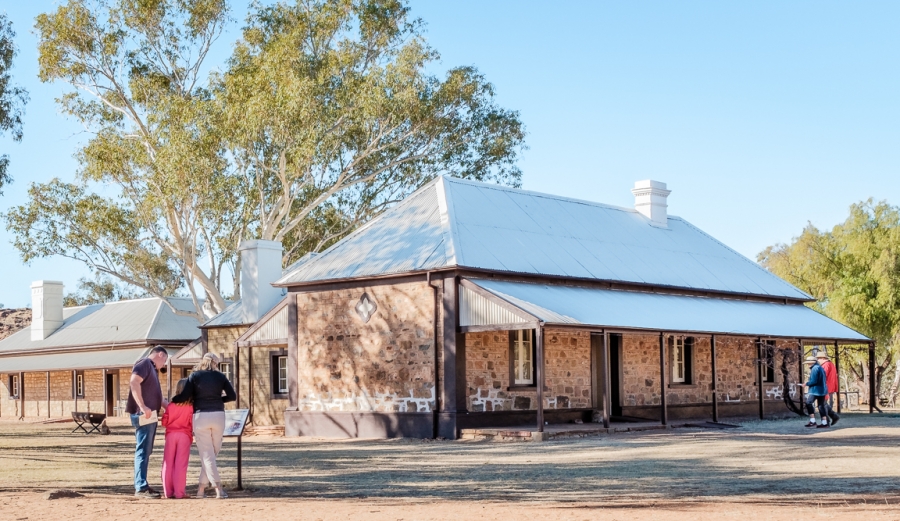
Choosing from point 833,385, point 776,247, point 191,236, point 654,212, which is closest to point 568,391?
point 833,385

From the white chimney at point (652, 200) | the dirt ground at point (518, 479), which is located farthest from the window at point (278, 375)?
the white chimney at point (652, 200)

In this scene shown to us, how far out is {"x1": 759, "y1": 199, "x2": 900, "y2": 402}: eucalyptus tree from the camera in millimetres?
39125

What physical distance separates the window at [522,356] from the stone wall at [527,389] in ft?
0.53

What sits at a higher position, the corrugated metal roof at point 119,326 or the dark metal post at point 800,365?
the corrugated metal roof at point 119,326

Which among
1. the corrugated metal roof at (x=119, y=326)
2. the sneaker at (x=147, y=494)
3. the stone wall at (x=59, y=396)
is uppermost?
the corrugated metal roof at (x=119, y=326)

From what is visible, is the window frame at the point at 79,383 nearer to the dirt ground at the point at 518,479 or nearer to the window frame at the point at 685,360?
the dirt ground at the point at 518,479

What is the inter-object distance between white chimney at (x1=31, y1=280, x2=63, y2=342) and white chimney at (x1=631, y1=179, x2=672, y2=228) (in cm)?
2470

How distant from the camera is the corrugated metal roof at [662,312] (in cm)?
1952

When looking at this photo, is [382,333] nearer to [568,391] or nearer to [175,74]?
[568,391]

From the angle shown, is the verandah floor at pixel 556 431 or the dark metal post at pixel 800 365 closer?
the verandah floor at pixel 556 431

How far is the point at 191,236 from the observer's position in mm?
31812

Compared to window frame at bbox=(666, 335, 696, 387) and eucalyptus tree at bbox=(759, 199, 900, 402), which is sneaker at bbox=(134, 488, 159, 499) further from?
eucalyptus tree at bbox=(759, 199, 900, 402)

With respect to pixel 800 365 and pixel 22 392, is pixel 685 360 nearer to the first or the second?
pixel 800 365

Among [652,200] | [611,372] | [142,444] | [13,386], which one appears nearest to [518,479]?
[142,444]
